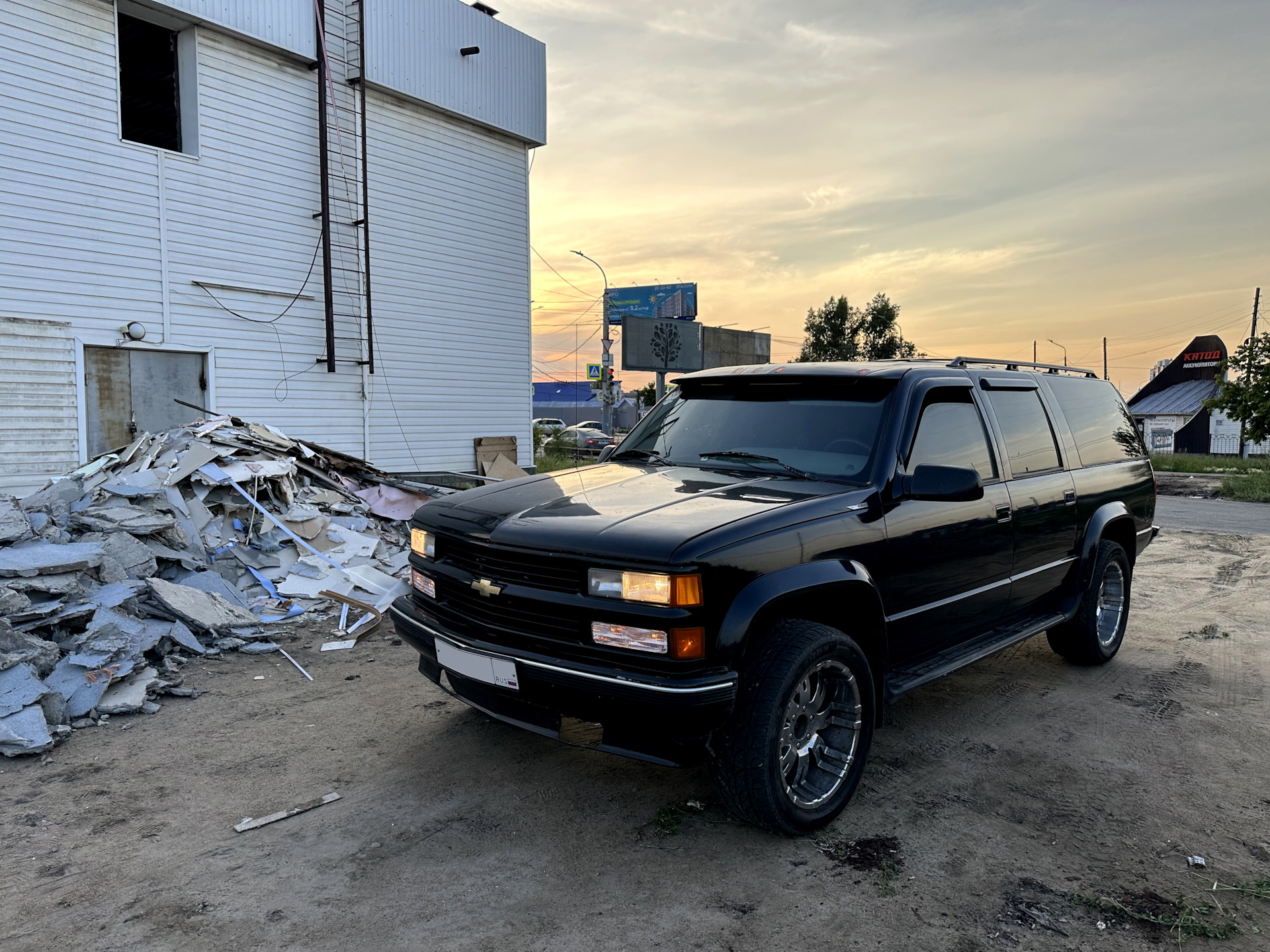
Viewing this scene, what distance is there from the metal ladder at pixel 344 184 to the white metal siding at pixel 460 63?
364 mm

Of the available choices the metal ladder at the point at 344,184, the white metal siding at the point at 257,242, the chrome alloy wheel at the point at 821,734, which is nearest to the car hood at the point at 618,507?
the chrome alloy wheel at the point at 821,734

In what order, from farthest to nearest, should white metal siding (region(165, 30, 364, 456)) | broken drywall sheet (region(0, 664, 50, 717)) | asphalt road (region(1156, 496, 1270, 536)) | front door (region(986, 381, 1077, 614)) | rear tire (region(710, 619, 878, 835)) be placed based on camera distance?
asphalt road (region(1156, 496, 1270, 536)), white metal siding (region(165, 30, 364, 456)), front door (region(986, 381, 1077, 614)), broken drywall sheet (region(0, 664, 50, 717)), rear tire (region(710, 619, 878, 835))

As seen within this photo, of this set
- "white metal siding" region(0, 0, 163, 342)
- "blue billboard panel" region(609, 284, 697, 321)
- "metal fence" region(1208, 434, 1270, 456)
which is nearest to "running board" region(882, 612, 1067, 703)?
"white metal siding" region(0, 0, 163, 342)

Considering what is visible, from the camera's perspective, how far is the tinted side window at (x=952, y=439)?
165 inches

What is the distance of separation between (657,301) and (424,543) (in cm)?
6434

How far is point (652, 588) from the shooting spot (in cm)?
304

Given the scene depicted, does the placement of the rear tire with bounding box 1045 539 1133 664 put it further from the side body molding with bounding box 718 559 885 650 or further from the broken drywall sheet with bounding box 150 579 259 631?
the broken drywall sheet with bounding box 150 579 259 631

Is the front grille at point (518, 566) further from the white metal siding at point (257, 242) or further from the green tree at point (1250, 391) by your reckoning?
the green tree at point (1250, 391)

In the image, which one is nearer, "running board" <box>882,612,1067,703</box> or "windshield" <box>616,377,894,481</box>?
"running board" <box>882,612,1067,703</box>

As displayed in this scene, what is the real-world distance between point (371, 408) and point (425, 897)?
41.6ft

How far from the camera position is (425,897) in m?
2.97

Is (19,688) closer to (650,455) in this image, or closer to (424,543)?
(424,543)

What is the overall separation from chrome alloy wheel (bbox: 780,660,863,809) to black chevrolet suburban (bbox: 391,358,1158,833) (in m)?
0.01

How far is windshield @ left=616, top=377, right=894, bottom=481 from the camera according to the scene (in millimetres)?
4078
